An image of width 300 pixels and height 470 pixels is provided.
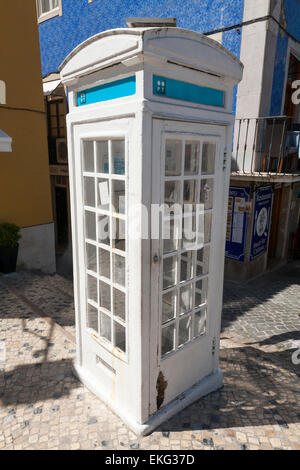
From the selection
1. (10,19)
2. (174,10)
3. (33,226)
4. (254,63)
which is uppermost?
(174,10)

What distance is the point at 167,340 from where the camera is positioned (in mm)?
2918

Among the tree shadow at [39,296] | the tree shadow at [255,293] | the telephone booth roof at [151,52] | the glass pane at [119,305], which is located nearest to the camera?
the telephone booth roof at [151,52]

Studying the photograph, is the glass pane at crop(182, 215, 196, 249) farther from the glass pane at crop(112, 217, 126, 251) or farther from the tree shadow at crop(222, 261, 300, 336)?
the tree shadow at crop(222, 261, 300, 336)

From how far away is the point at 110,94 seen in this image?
2416 millimetres

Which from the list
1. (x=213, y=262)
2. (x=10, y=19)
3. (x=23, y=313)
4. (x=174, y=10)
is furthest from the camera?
(x=174, y=10)

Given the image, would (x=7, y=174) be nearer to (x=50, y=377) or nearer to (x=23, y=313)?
(x=23, y=313)

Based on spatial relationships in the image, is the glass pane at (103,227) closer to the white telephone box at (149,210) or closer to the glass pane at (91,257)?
the white telephone box at (149,210)

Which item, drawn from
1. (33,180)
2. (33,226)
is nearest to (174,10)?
(33,180)

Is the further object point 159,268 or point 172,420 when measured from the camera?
point 172,420

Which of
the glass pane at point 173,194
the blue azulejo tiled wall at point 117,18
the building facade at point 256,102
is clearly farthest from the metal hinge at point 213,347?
the blue azulejo tiled wall at point 117,18

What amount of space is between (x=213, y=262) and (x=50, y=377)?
216 cm

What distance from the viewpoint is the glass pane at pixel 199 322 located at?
314cm

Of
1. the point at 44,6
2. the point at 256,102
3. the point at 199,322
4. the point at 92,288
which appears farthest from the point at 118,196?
the point at 44,6

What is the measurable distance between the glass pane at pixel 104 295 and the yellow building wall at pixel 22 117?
523 centimetres
